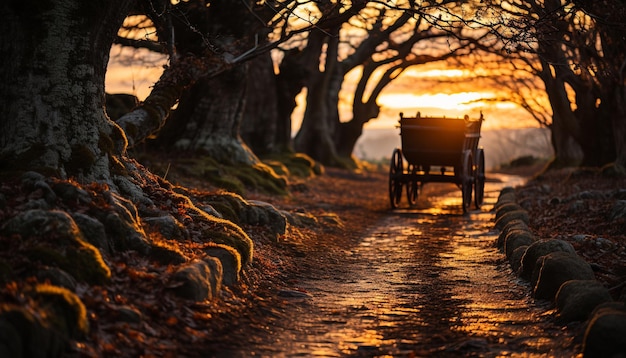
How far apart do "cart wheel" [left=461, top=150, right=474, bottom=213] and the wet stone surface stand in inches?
179

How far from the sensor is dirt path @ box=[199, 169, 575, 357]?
21.5 feet

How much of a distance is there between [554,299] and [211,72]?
692cm

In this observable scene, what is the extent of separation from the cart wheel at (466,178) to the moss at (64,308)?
12222 millimetres

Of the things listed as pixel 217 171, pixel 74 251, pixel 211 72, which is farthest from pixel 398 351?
pixel 217 171

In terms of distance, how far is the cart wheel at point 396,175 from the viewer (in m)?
17.9

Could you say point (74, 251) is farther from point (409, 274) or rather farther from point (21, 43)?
point (409, 274)

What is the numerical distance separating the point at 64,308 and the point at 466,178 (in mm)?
12831

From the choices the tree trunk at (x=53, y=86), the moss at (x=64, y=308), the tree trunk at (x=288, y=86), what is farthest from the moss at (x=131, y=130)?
the tree trunk at (x=288, y=86)

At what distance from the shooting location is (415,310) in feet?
26.2

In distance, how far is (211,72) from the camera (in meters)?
12.8

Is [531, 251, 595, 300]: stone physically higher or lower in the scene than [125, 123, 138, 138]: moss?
lower

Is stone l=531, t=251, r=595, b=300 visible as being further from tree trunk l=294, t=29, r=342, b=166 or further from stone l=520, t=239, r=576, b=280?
tree trunk l=294, t=29, r=342, b=166

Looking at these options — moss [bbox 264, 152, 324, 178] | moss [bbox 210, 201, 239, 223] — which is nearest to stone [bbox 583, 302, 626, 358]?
moss [bbox 210, 201, 239, 223]

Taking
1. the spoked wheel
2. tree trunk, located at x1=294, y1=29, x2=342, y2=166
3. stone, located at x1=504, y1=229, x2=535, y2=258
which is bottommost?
stone, located at x1=504, y1=229, x2=535, y2=258
